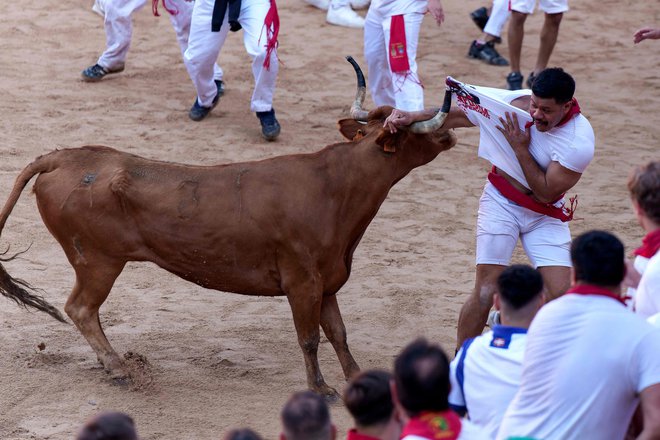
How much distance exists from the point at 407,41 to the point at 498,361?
6.81m

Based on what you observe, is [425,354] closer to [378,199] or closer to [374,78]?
[378,199]

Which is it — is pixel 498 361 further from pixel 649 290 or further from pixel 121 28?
pixel 121 28

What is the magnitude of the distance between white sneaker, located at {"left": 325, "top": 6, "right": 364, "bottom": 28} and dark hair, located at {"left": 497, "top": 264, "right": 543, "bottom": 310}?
11.1 meters

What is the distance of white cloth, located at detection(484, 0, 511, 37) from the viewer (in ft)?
46.9

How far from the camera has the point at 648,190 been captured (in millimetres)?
4449

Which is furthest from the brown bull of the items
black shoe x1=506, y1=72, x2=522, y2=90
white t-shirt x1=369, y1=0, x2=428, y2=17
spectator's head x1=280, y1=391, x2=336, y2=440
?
black shoe x1=506, y1=72, x2=522, y2=90

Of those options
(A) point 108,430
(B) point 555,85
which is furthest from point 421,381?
(B) point 555,85

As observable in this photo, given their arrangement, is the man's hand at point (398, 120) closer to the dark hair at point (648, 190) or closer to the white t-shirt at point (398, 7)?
the dark hair at point (648, 190)

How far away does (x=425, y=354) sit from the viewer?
12.4 ft

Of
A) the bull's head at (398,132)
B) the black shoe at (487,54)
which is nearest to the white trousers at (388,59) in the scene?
the black shoe at (487,54)

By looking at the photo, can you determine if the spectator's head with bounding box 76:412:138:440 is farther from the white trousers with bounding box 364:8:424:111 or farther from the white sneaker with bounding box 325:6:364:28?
the white sneaker with bounding box 325:6:364:28

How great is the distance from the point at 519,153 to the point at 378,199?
97 centimetres

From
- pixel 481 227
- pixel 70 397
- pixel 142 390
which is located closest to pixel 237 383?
pixel 142 390

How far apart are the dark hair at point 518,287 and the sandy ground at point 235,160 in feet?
7.54
